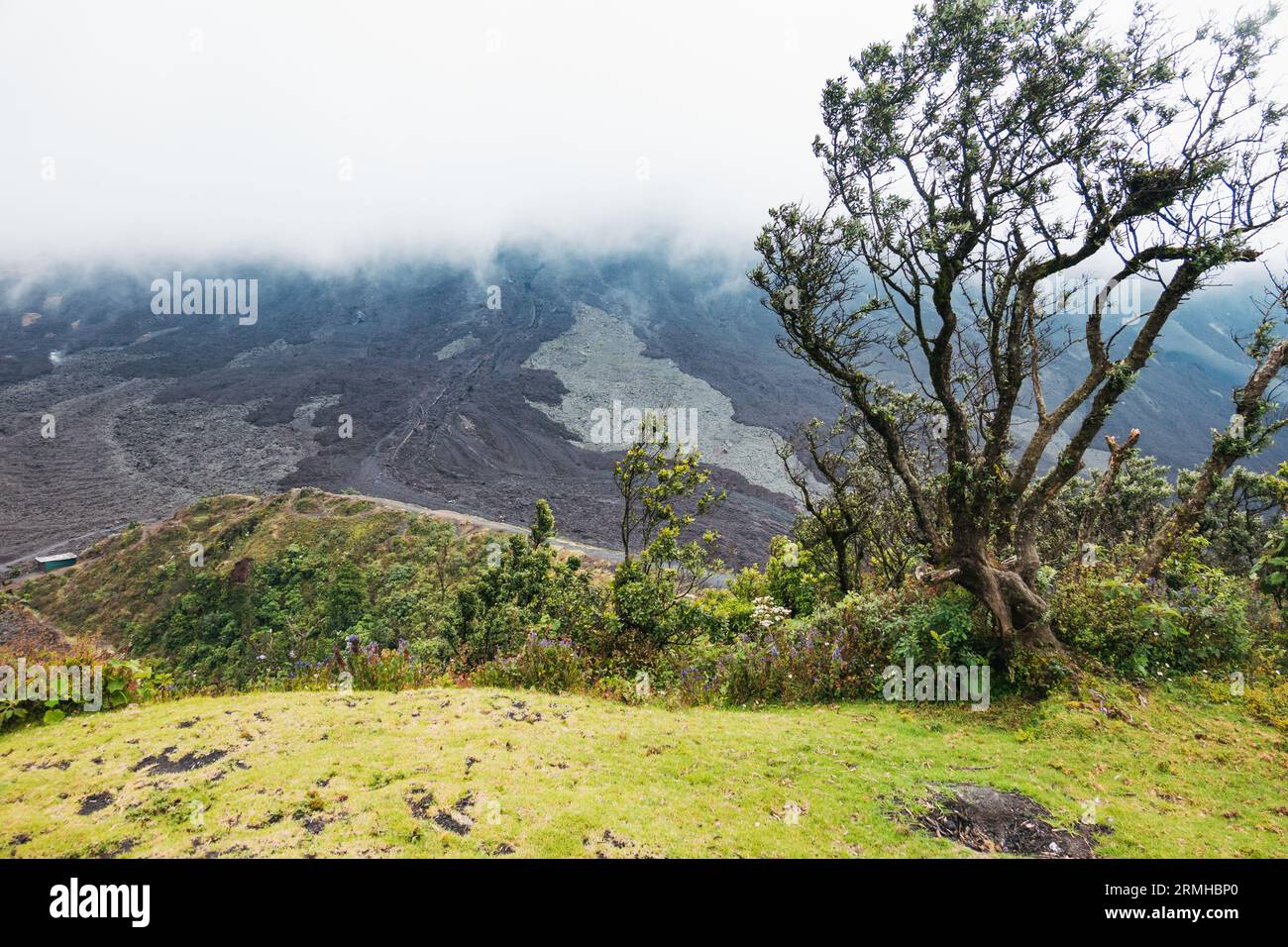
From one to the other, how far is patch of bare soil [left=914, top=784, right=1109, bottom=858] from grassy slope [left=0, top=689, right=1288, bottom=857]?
21cm

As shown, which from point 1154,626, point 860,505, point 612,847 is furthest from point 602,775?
point 860,505

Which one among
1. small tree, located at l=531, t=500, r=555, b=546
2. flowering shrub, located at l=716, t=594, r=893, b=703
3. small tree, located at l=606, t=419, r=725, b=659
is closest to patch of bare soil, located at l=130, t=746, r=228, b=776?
small tree, located at l=606, t=419, r=725, b=659

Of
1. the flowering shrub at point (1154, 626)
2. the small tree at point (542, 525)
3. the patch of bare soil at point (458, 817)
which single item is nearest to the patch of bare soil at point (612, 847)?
the patch of bare soil at point (458, 817)

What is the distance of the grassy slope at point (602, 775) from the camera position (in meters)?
3.95

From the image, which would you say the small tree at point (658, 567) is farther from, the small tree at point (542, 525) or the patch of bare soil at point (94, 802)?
the patch of bare soil at point (94, 802)

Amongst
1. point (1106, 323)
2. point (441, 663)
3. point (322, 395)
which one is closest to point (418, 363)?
point (322, 395)

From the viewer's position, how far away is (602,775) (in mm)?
5051

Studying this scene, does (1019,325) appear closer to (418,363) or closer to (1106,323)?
(418,363)

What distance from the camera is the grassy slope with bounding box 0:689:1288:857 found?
395 centimetres

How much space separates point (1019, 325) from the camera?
7.89 meters

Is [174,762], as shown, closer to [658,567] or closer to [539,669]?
[539,669]

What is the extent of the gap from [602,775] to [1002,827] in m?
3.31

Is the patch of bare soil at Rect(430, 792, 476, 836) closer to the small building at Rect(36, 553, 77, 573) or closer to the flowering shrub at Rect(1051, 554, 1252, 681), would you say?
the flowering shrub at Rect(1051, 554, 1252, 681)

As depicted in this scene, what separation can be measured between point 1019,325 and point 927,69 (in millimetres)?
3650
